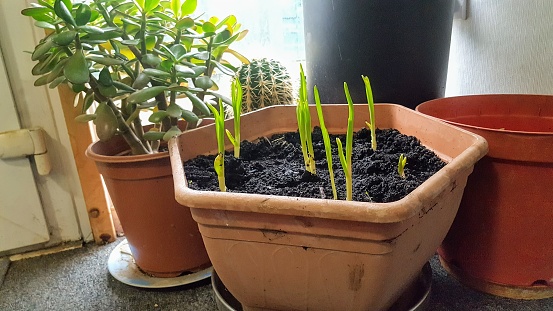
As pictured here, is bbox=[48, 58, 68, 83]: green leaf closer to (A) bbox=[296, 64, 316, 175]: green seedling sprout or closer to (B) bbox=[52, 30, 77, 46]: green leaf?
(B) bbox=[52, 30, 77, 46]: green leaf

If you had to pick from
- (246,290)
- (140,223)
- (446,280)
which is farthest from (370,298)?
(140,223)

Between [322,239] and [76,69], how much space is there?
1.64ft

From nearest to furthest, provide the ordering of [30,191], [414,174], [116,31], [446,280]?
1. [414,174]
2. [116,31]
3. [446,280]
4. [30,191]

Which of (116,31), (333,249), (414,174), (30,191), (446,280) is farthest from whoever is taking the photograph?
(30,191)

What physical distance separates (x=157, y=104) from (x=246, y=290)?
17.1 inches

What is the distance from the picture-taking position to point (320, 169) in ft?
2.27

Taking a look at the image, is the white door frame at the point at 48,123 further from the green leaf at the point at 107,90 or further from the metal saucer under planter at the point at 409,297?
the metal saucer under planter at the point at 409,297

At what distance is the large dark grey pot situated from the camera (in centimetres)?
89

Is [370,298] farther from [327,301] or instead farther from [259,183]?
[259,183]

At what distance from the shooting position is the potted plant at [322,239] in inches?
18.1

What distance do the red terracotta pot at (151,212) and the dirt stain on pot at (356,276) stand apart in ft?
1.41

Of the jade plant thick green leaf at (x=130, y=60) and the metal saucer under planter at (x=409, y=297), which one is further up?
the jade plant thick green leaf at (x=130, y=60)

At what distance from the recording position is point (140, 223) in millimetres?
849

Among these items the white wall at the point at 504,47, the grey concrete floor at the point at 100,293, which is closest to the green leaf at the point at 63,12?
the grey concrete floor at the point at 100,293
